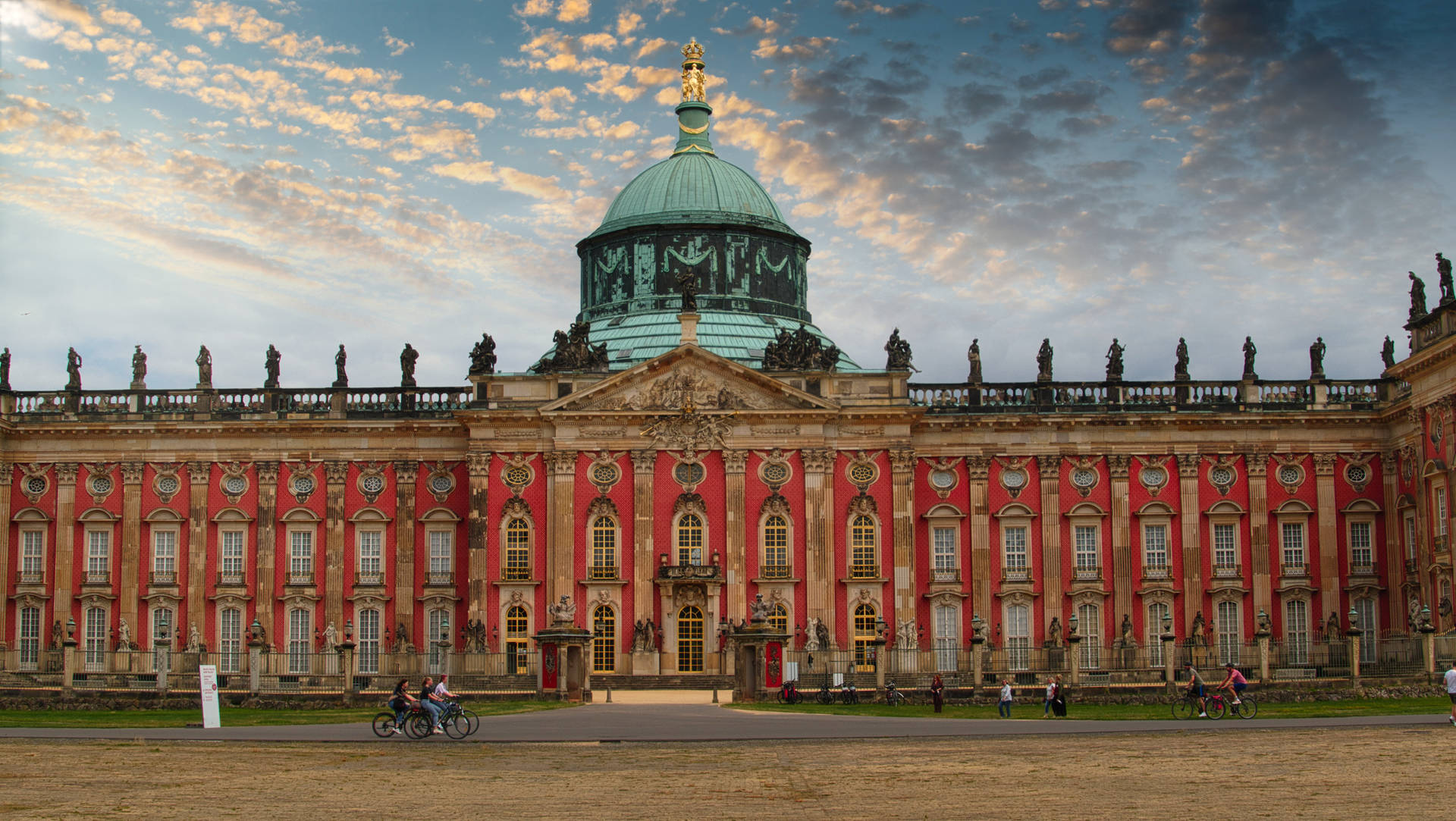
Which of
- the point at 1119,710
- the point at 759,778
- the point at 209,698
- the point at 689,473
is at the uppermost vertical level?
the point at 689,473

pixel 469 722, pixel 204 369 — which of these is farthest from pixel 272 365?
pixel 469 722

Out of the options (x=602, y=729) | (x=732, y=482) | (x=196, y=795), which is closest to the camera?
(x=196, y=795)

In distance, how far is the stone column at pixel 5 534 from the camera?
209 ft

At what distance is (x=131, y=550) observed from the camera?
6394 centimetres

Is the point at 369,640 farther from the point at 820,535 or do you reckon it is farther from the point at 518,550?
the point at 820,535

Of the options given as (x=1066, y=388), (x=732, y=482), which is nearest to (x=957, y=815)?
(x=732, y=482)

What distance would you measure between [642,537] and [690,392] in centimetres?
601

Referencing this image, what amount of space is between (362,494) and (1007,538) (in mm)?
26453

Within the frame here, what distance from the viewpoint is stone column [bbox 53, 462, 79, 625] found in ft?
209

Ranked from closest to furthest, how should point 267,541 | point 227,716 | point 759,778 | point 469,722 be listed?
point 759,778 < point 469,722 < point 227,716 < point 267,541

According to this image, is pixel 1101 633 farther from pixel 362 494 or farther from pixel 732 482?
pixel 362 494

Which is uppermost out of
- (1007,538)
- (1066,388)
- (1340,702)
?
(1066,388)

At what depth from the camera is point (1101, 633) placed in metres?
63.0

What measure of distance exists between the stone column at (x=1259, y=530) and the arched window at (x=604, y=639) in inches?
Result: 939
